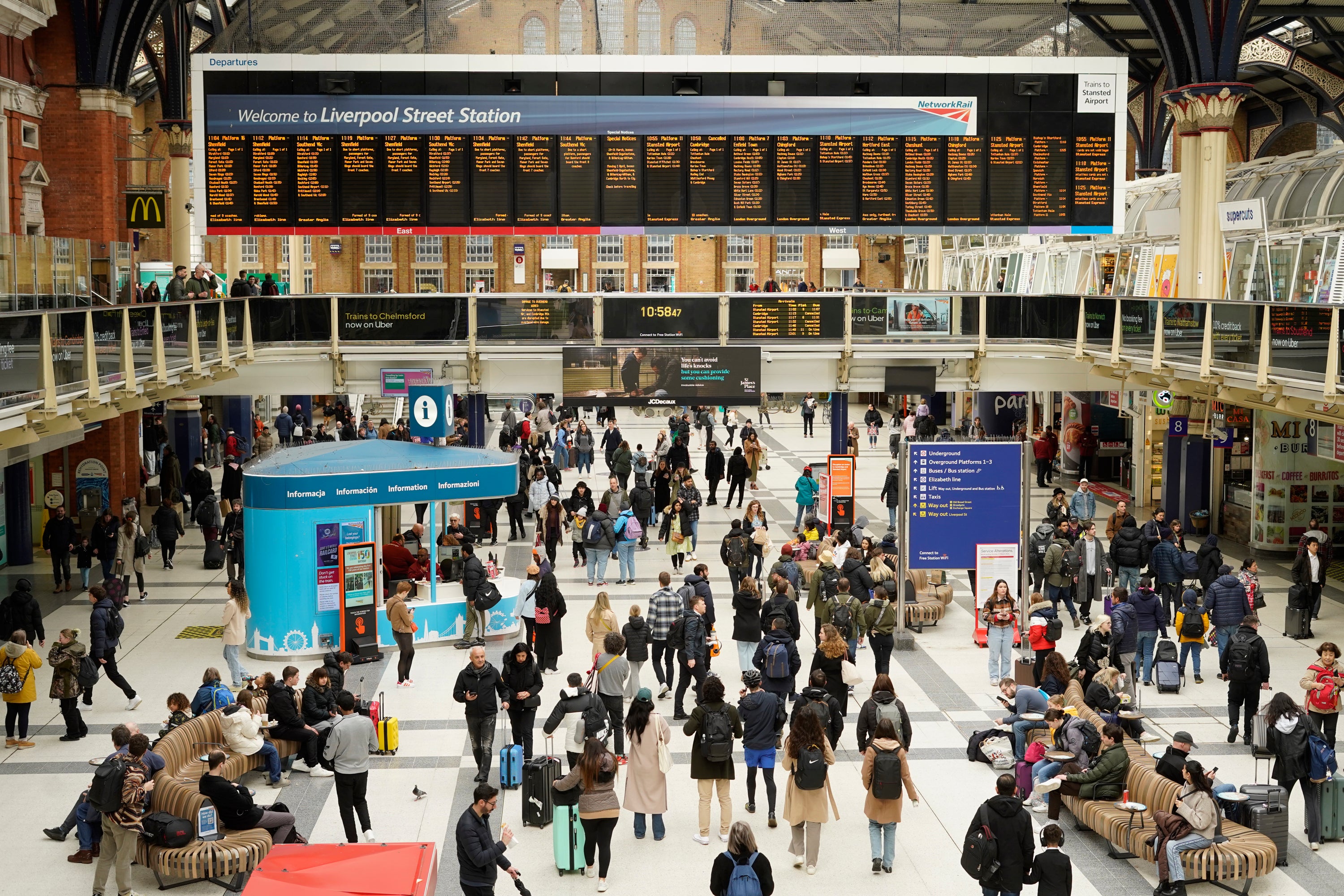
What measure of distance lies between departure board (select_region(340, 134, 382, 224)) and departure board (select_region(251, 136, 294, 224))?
912 mm

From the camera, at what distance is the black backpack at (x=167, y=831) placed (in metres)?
11.6

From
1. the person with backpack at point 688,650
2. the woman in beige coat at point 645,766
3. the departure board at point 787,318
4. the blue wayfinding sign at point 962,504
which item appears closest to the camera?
the woman in beige coat at point 645,766

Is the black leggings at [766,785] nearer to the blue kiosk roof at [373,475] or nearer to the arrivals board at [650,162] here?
the blue kiosk roof at [373,475]

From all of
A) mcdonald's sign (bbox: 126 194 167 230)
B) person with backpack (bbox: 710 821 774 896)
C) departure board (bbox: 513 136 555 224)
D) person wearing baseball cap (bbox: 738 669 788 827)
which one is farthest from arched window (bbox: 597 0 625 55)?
person with backpack (bbox: 710 821 774 896)

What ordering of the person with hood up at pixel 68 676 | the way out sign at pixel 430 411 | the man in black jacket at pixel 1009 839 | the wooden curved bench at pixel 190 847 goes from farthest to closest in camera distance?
the way out sign at pixel 430 411 → the person with hood up at pixel 68 676 → the wooden curved bench at pixel 190 847 → the man in black jacket at pixel 1009 839

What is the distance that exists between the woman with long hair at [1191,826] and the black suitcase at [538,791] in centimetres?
513

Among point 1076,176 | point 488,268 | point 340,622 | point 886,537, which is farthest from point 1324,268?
point 488,268

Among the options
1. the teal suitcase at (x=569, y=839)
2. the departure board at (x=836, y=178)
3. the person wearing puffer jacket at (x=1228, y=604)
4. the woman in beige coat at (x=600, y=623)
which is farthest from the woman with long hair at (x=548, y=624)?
the departure board at (x=836, y=178)

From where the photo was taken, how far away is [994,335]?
1046 inches

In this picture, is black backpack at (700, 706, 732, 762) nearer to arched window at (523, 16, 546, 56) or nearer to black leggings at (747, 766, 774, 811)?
black leggings at (747, 766, 774, 811)

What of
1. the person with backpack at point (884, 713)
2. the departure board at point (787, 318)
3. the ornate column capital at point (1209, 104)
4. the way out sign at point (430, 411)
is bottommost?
the person with backpack at point (884, 713)

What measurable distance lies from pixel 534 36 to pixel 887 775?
741 inches

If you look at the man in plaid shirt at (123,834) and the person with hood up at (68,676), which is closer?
the man in plaid shirt at (123,834)

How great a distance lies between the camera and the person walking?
12.0 metres
